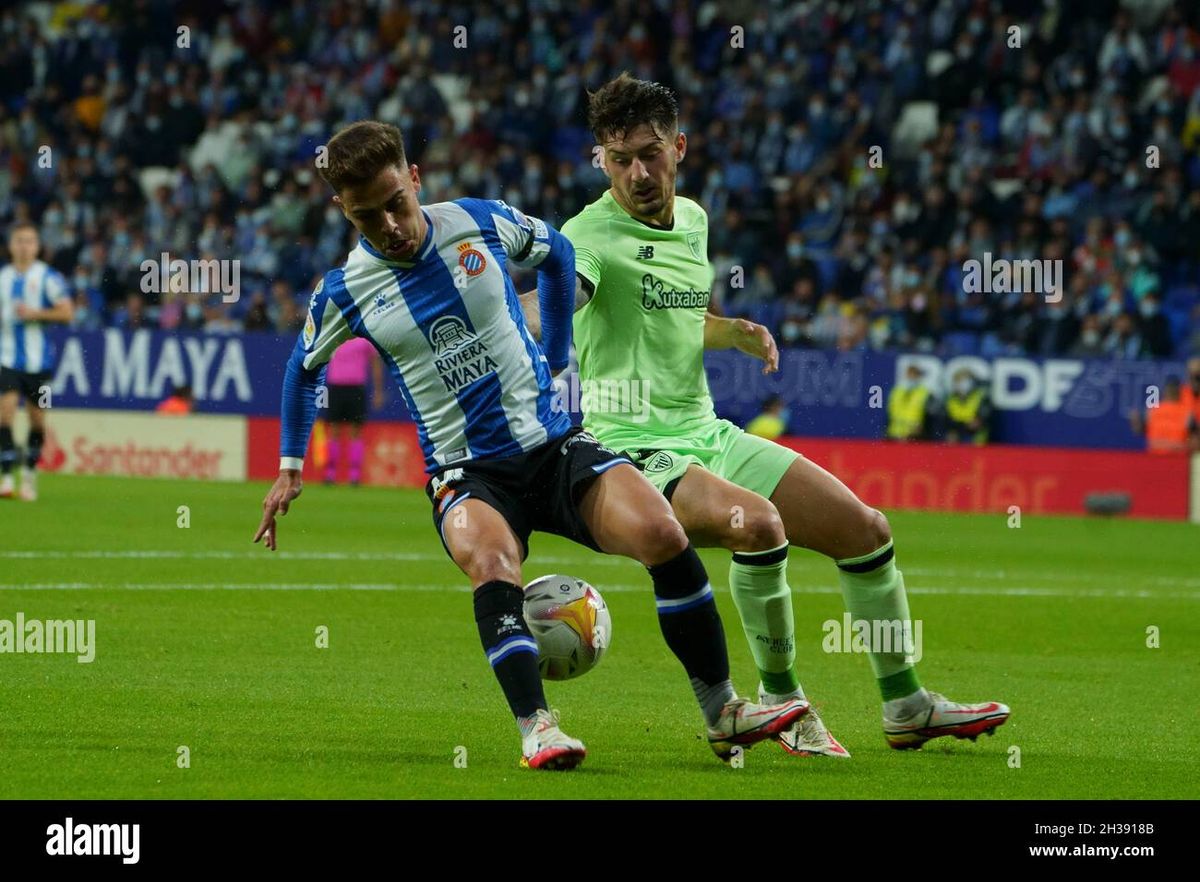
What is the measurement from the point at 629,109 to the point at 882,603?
1.96 m

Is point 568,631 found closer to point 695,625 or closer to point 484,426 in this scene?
point 695,625

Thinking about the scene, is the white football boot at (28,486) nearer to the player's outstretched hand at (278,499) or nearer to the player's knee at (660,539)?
the player's outstretched hand at (278,499)

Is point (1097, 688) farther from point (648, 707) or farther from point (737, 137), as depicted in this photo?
point (737, 137)

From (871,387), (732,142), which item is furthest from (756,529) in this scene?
(732,142)

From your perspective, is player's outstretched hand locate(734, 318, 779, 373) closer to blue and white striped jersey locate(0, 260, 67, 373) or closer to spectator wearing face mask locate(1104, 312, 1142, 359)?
blue and white striped jersey locate(0, 260, 67, 373)

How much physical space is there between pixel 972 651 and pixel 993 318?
11.7 metres

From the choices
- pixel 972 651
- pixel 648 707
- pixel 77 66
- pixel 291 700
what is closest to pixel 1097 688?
pixel 972 651

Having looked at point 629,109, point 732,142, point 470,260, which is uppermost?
point 732,142

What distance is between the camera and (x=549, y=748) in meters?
5.71

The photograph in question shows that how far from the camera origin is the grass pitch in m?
5.87

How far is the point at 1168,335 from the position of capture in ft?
65.8

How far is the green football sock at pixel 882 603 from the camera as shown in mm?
6684

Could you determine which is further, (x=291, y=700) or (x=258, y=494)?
(x=258, y=494)

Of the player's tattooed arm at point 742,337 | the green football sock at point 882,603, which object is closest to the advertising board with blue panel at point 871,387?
the player's tattooed arm at point 742,337
